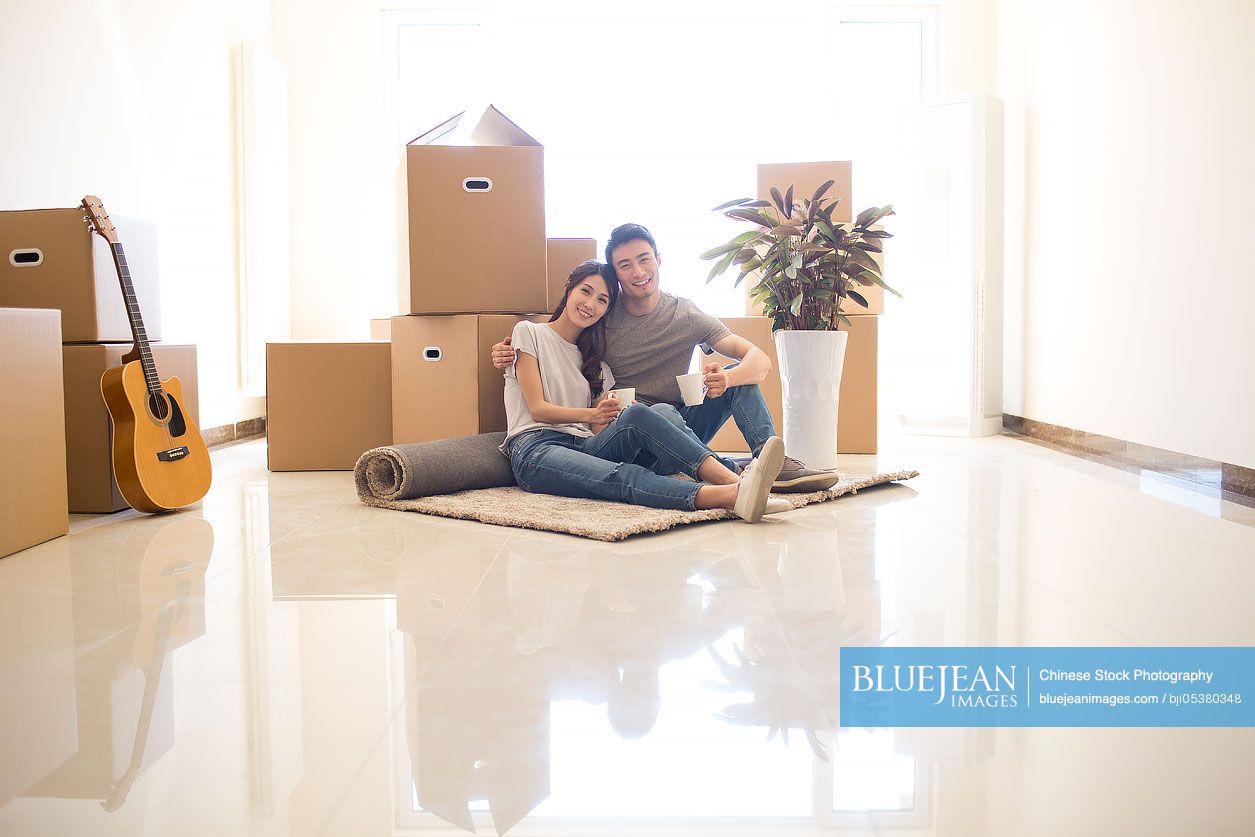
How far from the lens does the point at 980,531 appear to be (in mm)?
2186

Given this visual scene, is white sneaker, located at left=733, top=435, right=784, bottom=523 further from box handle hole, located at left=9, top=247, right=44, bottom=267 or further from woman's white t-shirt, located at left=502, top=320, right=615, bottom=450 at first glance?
box handle hole, located at left=9, top=247, right=44, bottom=267

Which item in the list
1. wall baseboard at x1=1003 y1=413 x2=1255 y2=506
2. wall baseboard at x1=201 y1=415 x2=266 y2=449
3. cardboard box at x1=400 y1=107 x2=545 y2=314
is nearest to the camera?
wall baseboard at x1=1003 y1=413 x2=1255 y2=506

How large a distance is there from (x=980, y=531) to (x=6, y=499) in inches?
81.7

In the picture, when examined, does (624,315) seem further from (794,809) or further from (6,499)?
(794,809)

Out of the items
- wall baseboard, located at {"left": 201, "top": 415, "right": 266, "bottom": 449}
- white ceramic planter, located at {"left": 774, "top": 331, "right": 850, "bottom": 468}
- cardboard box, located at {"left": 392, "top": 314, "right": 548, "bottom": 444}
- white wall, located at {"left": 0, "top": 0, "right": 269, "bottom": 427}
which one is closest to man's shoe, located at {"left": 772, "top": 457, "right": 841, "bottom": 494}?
white ceramic planter, located at {"left": 774, "top": 331, "right": 850, "bottom": 468}

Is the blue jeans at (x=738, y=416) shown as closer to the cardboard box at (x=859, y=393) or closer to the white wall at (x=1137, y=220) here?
the cardboard box at (x=859, y=393)

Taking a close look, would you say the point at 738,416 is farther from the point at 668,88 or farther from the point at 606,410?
the point at 668,88

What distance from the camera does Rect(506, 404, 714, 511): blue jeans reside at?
2379mm

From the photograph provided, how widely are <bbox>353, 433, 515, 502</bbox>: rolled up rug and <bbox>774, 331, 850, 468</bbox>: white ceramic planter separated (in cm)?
88

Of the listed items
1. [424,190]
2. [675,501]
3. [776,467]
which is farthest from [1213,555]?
[424,190]

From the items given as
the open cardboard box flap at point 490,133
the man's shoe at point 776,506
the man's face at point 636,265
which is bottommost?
the man's shoe at point 776,506

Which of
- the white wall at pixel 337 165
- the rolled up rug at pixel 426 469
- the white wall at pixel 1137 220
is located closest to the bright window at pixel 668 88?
the white wall at pixel 337 165

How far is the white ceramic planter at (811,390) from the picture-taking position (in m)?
2.90

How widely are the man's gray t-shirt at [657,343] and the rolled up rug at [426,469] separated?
453 mm
